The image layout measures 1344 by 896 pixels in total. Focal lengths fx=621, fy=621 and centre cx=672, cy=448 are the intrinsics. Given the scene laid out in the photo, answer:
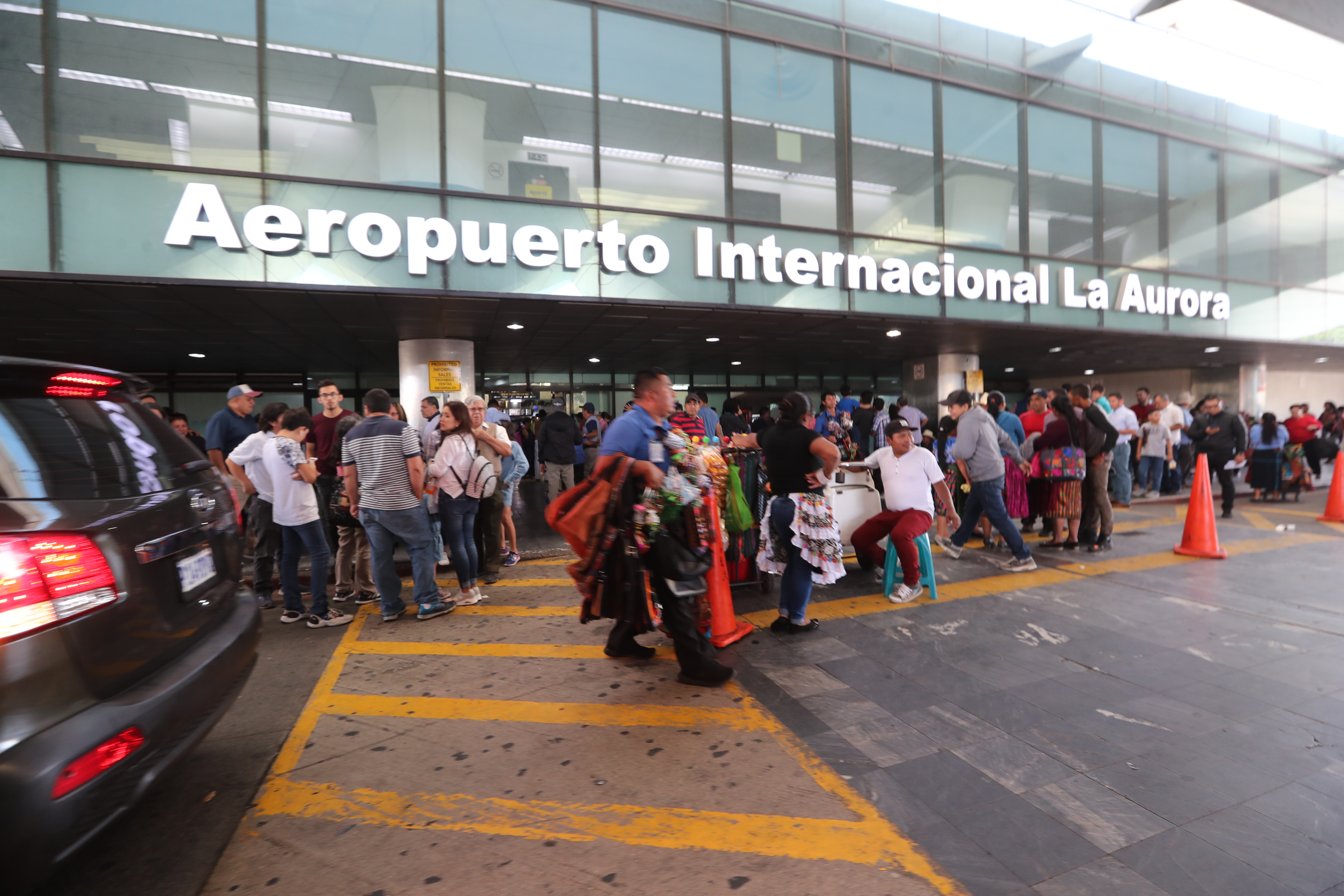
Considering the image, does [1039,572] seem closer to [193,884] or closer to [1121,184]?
[193,884]

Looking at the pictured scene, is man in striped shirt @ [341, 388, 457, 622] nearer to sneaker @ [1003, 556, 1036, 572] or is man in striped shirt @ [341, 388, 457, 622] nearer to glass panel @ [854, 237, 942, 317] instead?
sneaker @ [1003, 556, 1036, 572]

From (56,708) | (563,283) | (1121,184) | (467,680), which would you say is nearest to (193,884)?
(56,708)

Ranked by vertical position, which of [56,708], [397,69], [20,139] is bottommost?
[56,708]

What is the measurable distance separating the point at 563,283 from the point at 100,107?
6377mm

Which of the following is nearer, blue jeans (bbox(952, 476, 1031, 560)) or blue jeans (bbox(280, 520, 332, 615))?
blue jeans (bbox(280, 520, 332, 615))

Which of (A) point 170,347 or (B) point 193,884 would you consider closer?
(B) point 193,884

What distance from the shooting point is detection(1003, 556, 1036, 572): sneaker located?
6.47 metres

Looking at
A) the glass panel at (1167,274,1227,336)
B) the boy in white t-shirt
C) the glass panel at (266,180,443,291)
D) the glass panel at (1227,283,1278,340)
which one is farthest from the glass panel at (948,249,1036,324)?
the boy in white t-shirt

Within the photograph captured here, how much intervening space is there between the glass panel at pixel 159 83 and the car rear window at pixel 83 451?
7.93 meters

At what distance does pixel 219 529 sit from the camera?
2781mm

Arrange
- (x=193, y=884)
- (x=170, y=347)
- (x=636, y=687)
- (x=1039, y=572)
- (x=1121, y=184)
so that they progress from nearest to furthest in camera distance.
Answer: (x=193, y=884)
(x=636, y=687)
(x=1039, y=572)
(x=170, y=347)
(x=1121, y=184)

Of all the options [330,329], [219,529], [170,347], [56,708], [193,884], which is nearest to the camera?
[56,708]

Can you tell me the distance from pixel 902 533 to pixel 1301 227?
21309 mm

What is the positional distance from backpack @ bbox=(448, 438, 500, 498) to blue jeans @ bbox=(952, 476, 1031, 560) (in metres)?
4.97
